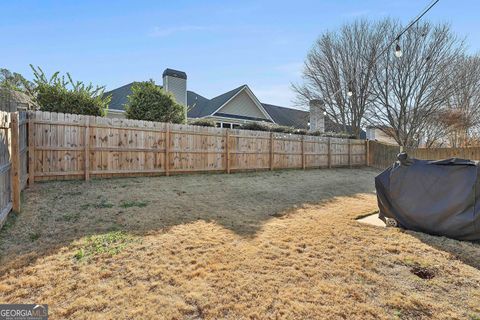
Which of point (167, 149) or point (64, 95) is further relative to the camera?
point (167, 149)

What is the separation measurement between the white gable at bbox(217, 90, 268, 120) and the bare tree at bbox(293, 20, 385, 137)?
153 inches

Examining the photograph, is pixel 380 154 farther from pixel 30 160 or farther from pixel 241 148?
pixel 30 160

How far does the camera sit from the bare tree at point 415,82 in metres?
15.5

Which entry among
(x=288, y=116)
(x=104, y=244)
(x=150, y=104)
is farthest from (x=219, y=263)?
(x=288, y=116)

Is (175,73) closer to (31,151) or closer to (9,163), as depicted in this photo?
(31,151)

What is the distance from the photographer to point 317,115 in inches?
768

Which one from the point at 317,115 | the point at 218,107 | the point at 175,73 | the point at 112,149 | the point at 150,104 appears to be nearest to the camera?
the point at 112,149

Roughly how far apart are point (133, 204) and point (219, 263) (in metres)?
2.90

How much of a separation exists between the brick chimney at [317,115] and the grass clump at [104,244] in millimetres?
17302

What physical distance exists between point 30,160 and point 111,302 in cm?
507

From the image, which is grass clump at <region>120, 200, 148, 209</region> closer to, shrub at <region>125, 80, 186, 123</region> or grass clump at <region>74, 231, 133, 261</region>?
grass clump at <region>74, 231, 133, 261</region>

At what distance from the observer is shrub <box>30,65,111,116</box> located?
283 inches

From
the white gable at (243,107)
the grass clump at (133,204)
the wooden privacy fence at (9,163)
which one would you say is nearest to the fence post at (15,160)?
the wooden privacy fence at (9,163)
